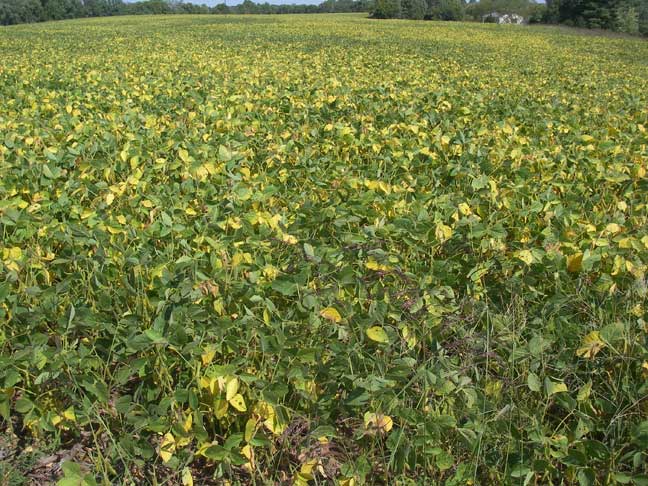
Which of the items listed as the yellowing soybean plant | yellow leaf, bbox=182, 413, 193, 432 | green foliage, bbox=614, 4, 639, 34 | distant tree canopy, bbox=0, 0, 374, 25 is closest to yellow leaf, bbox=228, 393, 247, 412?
the yellowing soybean plant

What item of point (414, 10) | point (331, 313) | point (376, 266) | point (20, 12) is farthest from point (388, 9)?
point (331, 313)

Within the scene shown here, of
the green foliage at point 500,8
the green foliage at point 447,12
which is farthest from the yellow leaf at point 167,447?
the green foliage at point 500,8

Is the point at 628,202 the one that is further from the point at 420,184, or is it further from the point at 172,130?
the point at 172,130

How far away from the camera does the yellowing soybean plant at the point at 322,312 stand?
191 centimetres

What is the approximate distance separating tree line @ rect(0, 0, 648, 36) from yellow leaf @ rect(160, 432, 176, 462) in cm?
4445

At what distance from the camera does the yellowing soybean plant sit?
6.27 ft

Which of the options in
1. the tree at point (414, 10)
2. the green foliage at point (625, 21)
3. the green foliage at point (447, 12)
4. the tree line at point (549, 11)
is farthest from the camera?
the green foliage at point (447, 12)

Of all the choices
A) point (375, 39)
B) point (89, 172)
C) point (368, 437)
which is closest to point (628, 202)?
point (368, 437)

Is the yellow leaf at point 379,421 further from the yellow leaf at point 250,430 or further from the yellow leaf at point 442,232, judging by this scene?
the yellow leaf at point 442,232

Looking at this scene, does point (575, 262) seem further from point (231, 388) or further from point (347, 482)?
point (231, 388)

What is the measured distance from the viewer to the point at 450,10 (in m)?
52.7

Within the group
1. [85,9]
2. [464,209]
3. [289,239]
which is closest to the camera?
[289,239]

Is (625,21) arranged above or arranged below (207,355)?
above

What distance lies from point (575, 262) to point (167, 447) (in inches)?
76.0
